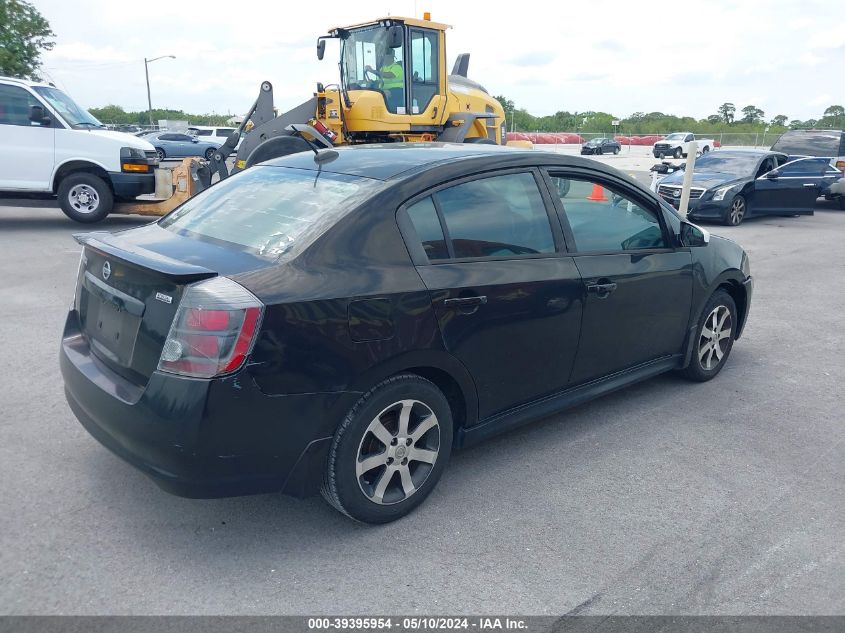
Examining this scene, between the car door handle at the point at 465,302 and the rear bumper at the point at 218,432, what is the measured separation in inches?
25.6

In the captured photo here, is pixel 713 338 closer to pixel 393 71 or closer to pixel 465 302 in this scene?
pixel 465 302

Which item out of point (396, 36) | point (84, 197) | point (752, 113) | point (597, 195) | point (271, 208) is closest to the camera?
point (271, 208)

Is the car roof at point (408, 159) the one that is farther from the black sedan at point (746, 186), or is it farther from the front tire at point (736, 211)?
the front tire at point (736, 211)

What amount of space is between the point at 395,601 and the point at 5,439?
101 inches

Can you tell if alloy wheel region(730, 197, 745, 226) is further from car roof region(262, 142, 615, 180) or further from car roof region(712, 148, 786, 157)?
car roof region(262, 142, 615, 180)

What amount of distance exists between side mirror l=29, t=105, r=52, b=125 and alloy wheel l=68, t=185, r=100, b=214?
3.39 ft

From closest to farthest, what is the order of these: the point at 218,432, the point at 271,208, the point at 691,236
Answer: the point at 218,432 → the point at 271,208 → the point at 691,236

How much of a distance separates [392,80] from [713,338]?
30.7 ft

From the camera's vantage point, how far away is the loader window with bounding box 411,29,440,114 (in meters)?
12.9

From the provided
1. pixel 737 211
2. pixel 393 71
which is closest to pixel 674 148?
pixel 737 211

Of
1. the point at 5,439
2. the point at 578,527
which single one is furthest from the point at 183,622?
the point at 5,439

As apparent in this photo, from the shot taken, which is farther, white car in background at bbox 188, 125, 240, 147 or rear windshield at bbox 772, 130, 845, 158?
white car in background at bbox 188, 125, 240, 147

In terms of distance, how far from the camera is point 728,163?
51.1 feet

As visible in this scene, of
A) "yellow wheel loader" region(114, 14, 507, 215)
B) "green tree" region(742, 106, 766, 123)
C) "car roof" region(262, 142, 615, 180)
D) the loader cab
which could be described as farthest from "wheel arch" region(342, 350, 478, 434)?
"green tree" region(742, 106, 766, 123)
